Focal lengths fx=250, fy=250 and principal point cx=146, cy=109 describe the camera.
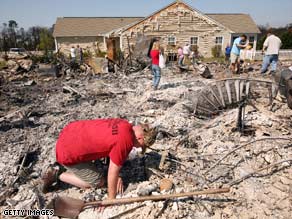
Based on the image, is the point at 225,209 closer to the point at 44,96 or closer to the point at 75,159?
the point at 75,159

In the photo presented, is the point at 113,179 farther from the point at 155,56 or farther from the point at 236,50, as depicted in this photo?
the point at 236,50

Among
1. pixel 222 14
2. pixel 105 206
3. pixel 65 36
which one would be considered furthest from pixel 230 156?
pixel 222 14

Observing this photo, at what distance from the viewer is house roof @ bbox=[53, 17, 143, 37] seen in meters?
22.8

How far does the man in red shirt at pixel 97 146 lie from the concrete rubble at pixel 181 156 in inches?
9.7

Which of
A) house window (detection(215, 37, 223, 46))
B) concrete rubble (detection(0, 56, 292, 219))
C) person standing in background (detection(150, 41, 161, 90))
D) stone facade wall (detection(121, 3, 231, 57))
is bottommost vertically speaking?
concrete rubble (detection(0, 56, 292, 219))

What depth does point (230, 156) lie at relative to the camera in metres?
3.76

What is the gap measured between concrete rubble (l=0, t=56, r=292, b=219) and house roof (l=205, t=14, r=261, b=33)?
63.8ft

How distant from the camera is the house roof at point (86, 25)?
22.8 metres

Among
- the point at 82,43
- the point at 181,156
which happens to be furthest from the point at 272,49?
the point at 82,43

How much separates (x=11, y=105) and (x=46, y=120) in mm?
2142

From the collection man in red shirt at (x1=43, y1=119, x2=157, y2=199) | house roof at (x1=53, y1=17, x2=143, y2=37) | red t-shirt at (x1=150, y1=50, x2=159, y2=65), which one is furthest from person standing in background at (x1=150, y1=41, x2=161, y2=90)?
house roof at (x1=53, y1=17, x2=143, y2=37)

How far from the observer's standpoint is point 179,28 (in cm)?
1998

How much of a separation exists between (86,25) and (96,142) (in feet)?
76.9

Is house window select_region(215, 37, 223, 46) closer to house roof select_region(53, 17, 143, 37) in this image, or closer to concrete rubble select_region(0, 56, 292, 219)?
house roof select_region(53, 17, 143, 37)
